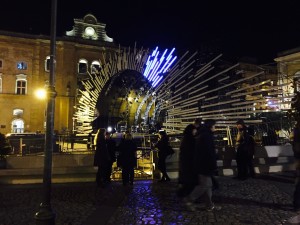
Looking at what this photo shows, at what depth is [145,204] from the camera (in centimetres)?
742

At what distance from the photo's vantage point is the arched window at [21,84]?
144 ft

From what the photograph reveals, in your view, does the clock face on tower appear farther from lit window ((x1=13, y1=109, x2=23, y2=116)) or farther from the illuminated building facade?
lit window ((x1=13, y1=109, x2=23, y2=116))

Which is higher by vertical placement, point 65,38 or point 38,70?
point 65,38

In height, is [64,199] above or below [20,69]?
below

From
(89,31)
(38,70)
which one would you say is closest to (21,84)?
(38,70)

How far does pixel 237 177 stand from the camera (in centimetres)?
1060

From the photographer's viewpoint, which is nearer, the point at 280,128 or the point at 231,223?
the point at 231,223

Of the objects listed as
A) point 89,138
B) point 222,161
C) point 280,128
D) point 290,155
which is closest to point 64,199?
point 89,138

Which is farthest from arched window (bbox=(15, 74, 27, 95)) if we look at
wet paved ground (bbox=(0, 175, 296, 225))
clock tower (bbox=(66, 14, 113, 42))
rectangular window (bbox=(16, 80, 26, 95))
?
wet paved ground (bbox=(0, 175, 296, 225))

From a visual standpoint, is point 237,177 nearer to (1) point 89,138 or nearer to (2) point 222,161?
(2) point 222,161

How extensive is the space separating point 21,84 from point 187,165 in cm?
4142

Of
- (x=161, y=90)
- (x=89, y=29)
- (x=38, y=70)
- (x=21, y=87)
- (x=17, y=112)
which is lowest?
(x=161, y=90)

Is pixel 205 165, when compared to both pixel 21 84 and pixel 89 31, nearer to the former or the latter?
pixel 21 84

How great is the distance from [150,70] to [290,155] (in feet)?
21.8
